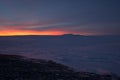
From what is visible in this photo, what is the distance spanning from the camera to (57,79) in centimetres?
1377

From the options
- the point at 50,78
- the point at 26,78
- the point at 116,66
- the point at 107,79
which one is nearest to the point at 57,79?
the point at 50,78

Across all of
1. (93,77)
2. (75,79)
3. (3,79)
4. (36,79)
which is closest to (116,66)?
(93,77)

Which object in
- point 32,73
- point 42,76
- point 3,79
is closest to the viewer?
point 3,79

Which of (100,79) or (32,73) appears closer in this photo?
(100,79)

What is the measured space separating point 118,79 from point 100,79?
1115 millimetres

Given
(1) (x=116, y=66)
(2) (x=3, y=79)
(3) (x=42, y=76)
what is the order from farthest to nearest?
(1) (x=116, y=66), (3) (x=42, y=76), (2) (x=3, y=79)

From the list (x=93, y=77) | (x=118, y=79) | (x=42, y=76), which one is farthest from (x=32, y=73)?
(x=118, y=79)

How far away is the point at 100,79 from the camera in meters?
14.2

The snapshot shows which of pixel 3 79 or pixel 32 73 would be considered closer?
pixel 3 79

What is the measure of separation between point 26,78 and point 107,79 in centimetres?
457

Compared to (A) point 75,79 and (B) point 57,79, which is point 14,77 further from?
(A) point 75,79

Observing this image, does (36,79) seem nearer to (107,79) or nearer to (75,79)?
(75,79)

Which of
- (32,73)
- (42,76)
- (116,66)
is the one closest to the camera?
(42,76)

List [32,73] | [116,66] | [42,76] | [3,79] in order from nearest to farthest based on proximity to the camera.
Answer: [3,79] → [42,76] → [32,73] → [116,66]
